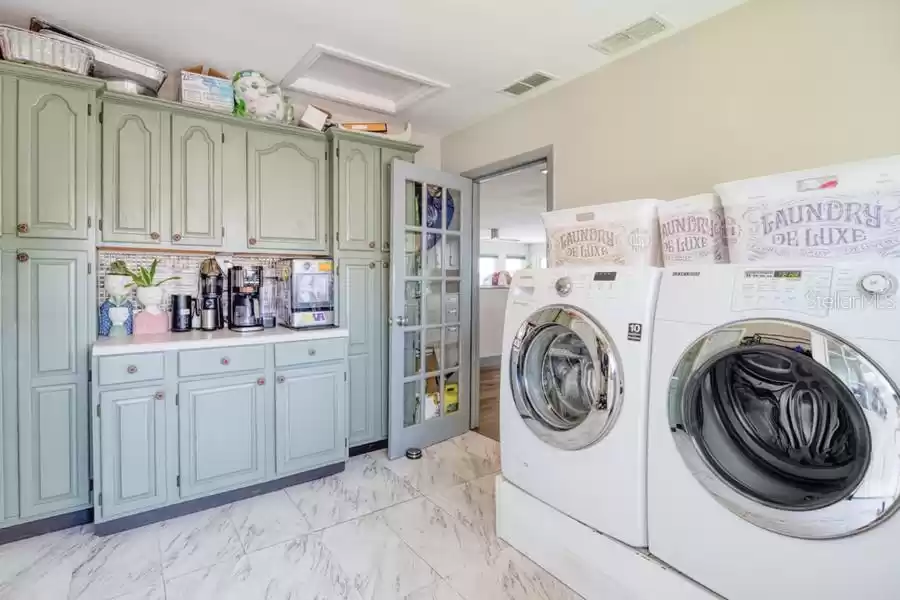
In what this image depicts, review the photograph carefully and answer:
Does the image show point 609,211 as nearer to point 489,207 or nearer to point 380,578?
point 380,578

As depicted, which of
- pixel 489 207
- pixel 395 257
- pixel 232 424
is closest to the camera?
pixel 232 424

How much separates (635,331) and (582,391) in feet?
1.43

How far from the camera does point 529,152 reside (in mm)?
2939

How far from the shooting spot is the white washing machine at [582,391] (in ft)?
4.88

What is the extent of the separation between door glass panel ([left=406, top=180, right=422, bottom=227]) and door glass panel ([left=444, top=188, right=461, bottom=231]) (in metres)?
0.26

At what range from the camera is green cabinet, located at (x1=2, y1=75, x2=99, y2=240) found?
76.9 inches

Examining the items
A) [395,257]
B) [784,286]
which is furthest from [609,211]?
[395,257]

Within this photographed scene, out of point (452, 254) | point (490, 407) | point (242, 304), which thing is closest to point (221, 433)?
point (242, 304)

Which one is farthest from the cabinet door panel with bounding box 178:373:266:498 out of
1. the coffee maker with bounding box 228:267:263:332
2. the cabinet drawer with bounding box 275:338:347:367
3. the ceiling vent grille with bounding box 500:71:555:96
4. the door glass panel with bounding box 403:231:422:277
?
the ceiling vent grille with bounding box 500:71:555:96

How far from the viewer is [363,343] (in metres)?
3.00

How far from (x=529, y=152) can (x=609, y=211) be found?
1.27 meters

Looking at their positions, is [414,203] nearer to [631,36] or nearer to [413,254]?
[413,254]

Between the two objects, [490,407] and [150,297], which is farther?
[490,407]

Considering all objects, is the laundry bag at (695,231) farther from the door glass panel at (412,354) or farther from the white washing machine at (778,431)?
the door glass panel at (412,354)
